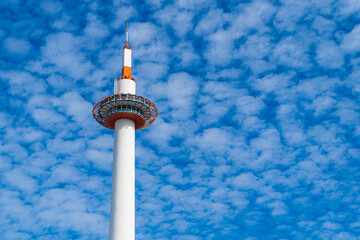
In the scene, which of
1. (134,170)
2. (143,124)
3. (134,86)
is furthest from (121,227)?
(134,86)

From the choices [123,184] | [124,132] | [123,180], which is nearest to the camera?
[123,184]

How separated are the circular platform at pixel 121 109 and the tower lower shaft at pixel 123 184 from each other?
4.72ft

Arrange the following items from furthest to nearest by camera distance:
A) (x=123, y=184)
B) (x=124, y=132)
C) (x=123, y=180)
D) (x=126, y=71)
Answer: (x=126, y=71) < (x=124, y=132) < (x=123, y=180) < (x=123, y=184)

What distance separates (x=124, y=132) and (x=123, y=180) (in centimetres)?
1045

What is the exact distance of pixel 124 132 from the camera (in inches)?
3408

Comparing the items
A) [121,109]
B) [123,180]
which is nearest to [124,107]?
[121,109]

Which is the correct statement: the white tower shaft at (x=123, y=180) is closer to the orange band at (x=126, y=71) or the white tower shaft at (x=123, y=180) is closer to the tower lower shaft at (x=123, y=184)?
the tower lower shaft at (x=123, y=184)

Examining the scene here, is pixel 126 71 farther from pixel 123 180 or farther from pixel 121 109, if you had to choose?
pixel 123 180

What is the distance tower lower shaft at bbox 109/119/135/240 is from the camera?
7706cm

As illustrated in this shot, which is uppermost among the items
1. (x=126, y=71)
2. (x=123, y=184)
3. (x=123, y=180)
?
(x=126, y=71)

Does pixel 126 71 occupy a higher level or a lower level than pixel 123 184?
higher

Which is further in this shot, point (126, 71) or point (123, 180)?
point (126, 71)

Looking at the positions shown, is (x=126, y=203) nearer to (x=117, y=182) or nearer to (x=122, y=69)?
(x=117, y=182)

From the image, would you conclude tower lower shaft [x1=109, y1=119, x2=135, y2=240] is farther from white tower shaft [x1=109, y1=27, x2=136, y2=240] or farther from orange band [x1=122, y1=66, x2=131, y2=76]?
orange band [x1=122, y1=66, x2=131, y2=76]
